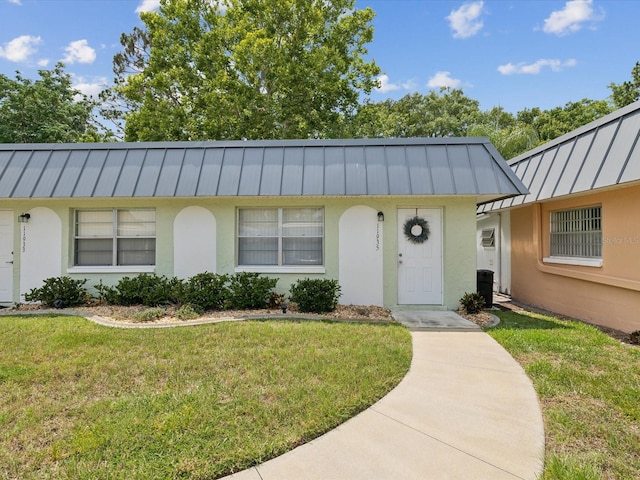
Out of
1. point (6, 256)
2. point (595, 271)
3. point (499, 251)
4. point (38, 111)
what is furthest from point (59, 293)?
point (38, 111)

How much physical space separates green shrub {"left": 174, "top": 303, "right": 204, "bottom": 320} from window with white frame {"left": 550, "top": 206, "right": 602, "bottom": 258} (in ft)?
27.7

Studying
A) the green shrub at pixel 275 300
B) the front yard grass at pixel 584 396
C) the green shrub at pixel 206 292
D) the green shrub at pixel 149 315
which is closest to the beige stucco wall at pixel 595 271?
the front yard grass at pixel 584 396

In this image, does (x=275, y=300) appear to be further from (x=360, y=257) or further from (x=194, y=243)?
(x=194, y=243)

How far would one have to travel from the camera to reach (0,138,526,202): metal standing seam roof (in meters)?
7.64

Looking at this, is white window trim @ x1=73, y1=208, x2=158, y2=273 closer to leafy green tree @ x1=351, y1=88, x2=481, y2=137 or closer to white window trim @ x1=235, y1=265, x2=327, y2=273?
white window trim @ x1=235, y1=265, x2=327, y2=273

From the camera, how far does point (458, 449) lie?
285 cm

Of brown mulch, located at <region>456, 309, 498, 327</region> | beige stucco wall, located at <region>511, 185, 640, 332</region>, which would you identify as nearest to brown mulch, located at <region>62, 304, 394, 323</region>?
brown mulch, located at <region>456, 309, 498, 327</region>

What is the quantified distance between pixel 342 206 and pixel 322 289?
6.67 ft

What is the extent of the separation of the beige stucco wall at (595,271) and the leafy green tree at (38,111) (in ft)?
67.1

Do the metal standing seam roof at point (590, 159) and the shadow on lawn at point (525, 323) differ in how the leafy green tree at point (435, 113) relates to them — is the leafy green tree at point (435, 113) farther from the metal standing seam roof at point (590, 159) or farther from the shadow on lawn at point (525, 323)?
the shadow on lawn at point (525, 323)

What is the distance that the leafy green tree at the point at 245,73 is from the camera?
16828 mm

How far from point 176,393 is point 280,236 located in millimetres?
5040

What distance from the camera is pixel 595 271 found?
23.8ft

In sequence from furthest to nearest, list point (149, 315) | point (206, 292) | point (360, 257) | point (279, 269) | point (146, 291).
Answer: point (279, 269) < point (360, 257) < point (146, 291) < point (206, 292) < point (149, 315)
